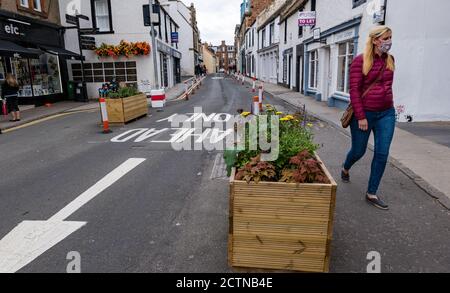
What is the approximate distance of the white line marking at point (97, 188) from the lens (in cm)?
434

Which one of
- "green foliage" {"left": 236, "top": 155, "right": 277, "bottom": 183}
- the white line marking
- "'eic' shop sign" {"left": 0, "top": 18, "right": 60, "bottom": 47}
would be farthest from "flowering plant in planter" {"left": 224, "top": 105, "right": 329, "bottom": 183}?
"'eic' shop sign" {"left": 0, "top": 18, "right": 60, "bottom": 47}

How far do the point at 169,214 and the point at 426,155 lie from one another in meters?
5.41

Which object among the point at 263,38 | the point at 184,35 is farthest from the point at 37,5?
the point at 184,35

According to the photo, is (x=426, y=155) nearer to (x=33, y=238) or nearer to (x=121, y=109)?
(x=33, y=238)

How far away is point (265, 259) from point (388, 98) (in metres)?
2.62

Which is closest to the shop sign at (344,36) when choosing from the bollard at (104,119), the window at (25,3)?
the bollard at (104,119)

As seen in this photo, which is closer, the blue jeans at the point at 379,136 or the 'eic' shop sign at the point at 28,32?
the blue jeans at the point at 379,136

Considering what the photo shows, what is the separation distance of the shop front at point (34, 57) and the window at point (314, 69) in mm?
14076

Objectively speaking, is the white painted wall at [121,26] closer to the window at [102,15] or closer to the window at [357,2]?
the window at [102,15]

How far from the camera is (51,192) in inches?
202
